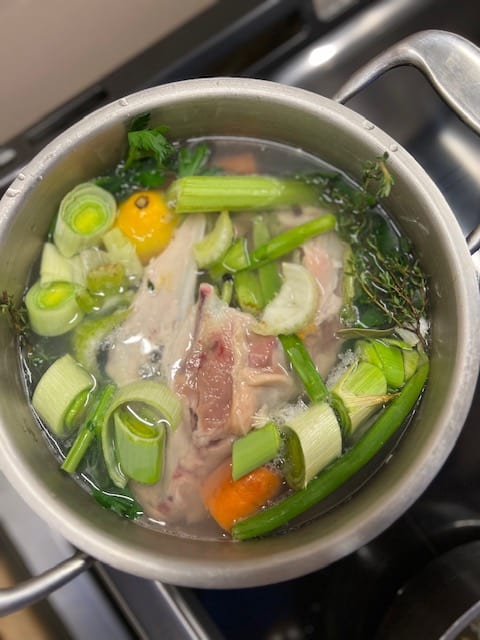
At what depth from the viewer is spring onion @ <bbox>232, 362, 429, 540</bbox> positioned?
0.95 meters

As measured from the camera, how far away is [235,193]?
3.48 feet

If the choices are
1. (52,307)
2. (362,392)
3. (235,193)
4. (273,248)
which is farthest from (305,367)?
(52,307)

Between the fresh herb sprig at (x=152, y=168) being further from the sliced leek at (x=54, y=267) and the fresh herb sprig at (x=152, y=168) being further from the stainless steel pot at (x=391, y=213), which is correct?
the sliced leek at (x=54, y=267)

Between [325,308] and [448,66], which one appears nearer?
[448,66]

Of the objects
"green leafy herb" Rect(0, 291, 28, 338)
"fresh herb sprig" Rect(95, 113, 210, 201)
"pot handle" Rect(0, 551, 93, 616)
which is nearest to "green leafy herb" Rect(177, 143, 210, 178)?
"fresh herb sprig" Rect(95, 113, 210, 201)

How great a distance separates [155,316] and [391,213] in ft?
1.40

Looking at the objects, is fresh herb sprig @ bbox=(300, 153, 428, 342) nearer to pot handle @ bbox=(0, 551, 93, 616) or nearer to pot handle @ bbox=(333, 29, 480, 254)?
pot handle @ bbox=(333, 29, 480, 254)

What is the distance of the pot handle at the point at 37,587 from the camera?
81 cm

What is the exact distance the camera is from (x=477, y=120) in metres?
0.90

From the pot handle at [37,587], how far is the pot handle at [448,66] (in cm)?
70

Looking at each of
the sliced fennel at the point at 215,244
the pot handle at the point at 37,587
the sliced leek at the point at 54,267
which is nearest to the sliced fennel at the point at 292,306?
the sliced fennel at the point at 215,244

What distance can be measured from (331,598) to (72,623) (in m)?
0.45

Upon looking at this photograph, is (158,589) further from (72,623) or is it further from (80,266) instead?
(80,266)

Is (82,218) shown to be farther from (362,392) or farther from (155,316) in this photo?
(362,392)
